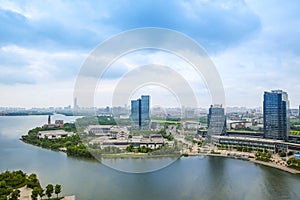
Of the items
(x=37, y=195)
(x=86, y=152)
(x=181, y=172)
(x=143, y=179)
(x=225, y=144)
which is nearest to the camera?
(x=37, y=195)

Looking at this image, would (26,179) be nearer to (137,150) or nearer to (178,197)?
(178,197)

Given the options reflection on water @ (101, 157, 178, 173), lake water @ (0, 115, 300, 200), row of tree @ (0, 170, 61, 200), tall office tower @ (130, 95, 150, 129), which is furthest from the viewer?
tall office tower @ (130, 95, 150, 129)

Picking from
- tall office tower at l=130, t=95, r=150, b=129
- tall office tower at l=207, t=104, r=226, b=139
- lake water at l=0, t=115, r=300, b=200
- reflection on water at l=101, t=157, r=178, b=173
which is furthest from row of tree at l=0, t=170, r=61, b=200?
tall office tower at l=130, t=95, r=150, b=129

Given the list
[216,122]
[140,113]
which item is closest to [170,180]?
[216,122]

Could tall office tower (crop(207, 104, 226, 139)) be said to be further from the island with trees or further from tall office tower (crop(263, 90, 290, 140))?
the island with trees

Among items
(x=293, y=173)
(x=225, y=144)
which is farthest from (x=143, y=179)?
(x=225, y=144)

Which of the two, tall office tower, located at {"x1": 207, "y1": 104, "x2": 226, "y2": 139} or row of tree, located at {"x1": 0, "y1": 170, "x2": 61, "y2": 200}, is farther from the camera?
tall office tower, located at {"x1": 207, "y1": 104, "x2": 226, "y2": 139}

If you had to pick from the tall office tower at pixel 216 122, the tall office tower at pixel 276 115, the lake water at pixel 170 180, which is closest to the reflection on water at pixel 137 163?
the lake water at pixel 170 180
